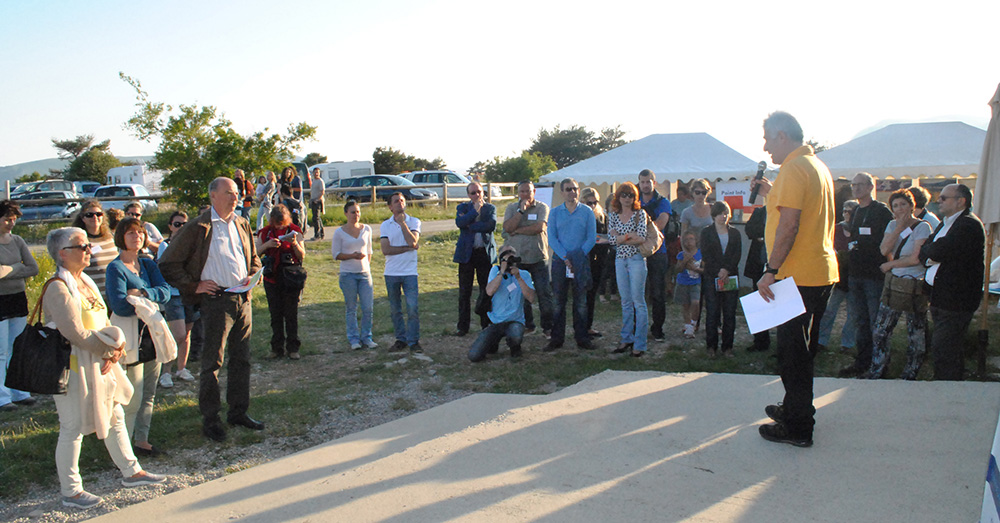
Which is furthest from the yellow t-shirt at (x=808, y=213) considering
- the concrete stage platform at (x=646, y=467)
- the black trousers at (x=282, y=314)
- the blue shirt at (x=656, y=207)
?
the black trousers at (x=282, y=314)

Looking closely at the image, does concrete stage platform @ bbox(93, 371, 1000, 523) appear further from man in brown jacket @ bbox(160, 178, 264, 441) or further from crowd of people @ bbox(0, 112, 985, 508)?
man in brown jacket @ bbox(160, 178, 264, 441)

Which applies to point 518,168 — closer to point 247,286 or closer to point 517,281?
point 517,281

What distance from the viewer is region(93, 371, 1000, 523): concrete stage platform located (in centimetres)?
327

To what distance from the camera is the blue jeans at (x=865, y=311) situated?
21.0 feet

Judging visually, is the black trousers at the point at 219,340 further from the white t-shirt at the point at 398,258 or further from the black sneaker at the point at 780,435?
the black sneaker at the point at 780,435

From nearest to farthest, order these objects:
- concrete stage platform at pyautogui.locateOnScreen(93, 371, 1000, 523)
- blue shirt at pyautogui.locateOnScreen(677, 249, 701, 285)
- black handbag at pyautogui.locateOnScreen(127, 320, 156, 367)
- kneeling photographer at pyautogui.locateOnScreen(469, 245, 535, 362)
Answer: concrete stage platform at pyautogui.locateOnScreen(93, 371, 1000, 523) < black handbag at pyautogui.locateOnScreen(127, 320, 156, 367) < kneeling photographer at pyautogui.locateOnScreen(469, 245, 535, 362) < blue shirt at pyautogui.locateOnScreen(677, 249, 701, 285)

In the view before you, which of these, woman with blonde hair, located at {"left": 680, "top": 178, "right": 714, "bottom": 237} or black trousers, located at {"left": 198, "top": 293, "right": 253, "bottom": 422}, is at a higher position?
woman with blonde hair, located at {"left": 680, "top": 178, "right": 714, "bottom": 237}

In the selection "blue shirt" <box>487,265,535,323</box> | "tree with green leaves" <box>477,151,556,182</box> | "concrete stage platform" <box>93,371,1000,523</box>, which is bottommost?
"concrete stage platform" <box>93,371,1000,523</box>

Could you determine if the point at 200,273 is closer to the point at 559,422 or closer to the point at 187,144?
the point at 559,422

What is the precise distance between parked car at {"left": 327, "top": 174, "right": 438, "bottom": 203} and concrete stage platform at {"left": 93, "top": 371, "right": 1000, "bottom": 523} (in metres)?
18.7

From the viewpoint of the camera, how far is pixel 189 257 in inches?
197

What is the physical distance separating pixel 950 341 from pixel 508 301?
4163mm

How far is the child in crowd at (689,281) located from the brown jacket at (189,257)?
549 cm

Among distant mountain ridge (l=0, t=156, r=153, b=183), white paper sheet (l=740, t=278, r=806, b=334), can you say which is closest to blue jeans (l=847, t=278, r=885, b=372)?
white paper sheet (l=740, t=278, r=806, b=334)
